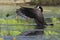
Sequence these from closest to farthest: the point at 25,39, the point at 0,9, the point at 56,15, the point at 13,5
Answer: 1. the point at 25,39
2. the point at 56,15
3. the point at 0,9
4. the point at 13,5

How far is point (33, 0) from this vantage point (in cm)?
255

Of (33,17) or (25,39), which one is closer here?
(25,39)

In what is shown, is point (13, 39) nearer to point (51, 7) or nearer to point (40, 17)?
point (40, 17)

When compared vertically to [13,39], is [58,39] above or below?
below

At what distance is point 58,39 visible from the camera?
58.0 inches

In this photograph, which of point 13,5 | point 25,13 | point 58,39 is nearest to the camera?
point 58,39

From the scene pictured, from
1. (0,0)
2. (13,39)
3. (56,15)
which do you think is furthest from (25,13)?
(0,0)

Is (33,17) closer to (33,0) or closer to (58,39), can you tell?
(58,39)

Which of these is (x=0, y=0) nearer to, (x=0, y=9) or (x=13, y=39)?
(x=0, y=9)

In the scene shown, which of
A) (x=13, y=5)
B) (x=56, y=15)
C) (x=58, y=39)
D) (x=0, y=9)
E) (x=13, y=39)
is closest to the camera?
(x=13, y=39)

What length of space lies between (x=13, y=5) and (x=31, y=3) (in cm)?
21

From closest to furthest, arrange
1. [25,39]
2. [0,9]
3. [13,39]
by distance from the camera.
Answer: [13,39] → [25,39] → [0,9]

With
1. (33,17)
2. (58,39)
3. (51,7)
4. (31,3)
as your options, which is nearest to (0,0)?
(31,3)

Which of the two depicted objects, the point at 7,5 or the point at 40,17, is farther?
the point at 7,5
